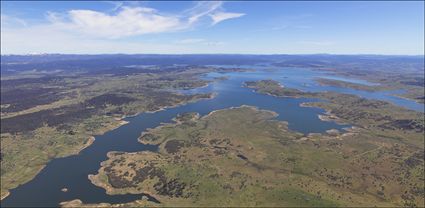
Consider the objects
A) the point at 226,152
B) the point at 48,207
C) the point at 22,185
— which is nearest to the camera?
the point at 48,207

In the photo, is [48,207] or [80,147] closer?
[48,207]

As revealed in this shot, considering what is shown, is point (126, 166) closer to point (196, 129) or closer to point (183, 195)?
point (183, 195)

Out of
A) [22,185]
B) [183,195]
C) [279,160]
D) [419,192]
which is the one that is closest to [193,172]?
[183,195]

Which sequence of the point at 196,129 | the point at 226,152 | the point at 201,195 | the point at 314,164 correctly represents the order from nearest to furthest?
the point at 201,195, the point at 314,164, the point at 226,152, the point at 196,129

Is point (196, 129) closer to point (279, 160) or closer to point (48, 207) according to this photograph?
point (279, 160)

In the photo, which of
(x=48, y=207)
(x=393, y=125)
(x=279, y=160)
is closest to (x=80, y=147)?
(x=48, y=207)

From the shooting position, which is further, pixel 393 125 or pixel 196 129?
pixel 393 125
